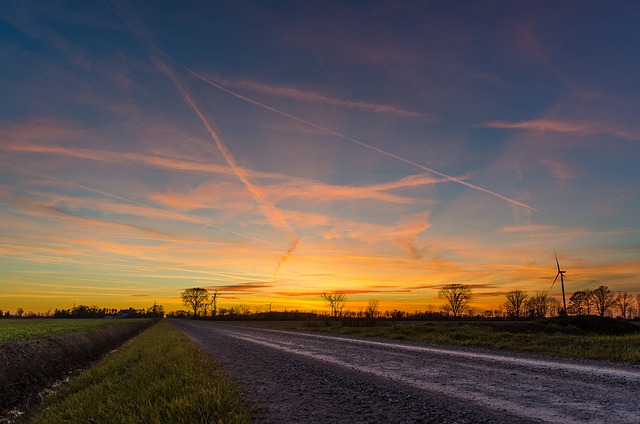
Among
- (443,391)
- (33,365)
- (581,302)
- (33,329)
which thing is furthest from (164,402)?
(581,302)

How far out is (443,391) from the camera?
8.18 m

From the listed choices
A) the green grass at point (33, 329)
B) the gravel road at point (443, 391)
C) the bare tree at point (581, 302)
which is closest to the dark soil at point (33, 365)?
the green grass at point (33, 329)

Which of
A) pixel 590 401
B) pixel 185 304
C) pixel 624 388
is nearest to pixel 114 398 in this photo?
pixel 590 401

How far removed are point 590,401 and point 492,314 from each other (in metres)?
148

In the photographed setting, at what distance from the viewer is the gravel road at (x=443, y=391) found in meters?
6.30

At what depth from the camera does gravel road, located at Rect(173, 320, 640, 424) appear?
630 cm

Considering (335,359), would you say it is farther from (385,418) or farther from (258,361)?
(385,418)

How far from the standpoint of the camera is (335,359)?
47.3ft

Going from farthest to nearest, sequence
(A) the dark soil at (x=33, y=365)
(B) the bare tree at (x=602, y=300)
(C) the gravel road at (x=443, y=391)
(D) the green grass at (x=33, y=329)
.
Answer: (B) the bare tree at (x=602, y=300)
(D) the green grass at (x=33, y=329)
(A) the dark soil at (x=33, y=365)
(C) the gravel road at (x=443, y=391)

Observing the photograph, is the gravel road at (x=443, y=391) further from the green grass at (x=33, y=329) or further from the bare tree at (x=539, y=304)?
the bare tree at (x=539, y=304)

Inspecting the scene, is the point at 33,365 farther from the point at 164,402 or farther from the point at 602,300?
the point at 602,300

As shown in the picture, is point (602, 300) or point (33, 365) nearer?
point (33, 365)

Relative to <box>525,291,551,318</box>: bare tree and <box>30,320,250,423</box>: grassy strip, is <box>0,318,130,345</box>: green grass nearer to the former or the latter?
<box>30,320,250,423</box>: grassy strip

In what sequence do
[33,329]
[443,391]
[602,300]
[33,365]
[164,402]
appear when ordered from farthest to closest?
[602,300] → [33,329] → [33,365] → [443,391] → [164,402]
